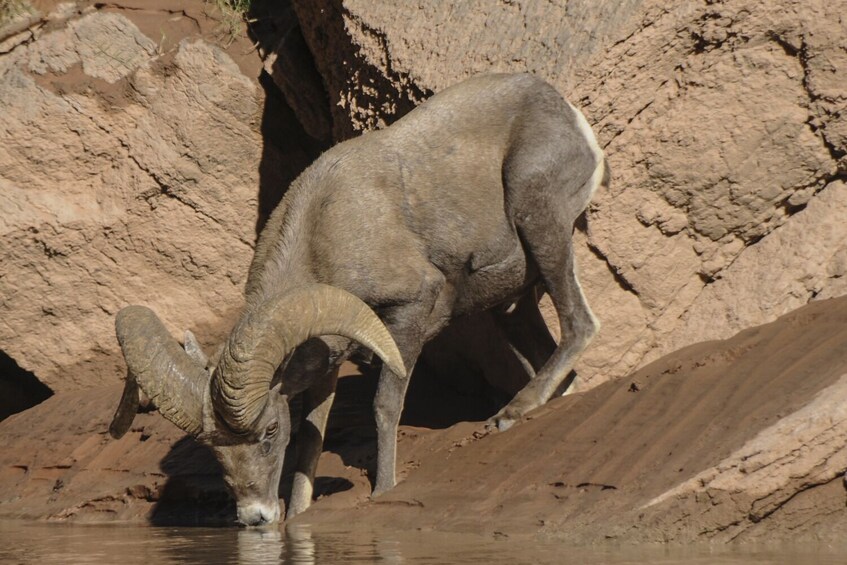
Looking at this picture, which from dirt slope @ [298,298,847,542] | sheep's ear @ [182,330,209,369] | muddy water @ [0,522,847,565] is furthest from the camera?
sheep's ear @ [182,330,209,369]

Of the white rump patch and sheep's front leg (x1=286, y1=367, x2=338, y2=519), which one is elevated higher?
the white rump patch

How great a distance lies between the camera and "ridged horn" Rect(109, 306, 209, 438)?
7.87 m

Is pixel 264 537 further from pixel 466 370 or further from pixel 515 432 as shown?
pixel 466 370

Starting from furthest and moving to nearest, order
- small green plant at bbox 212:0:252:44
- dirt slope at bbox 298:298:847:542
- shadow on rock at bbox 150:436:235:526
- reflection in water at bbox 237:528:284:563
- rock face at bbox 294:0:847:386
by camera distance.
Answer: 1. small green plant at bbox 212:0:252:44
2. shadow on rock at bbox 150:436:235:526
3. rock face at bbox 294:0:847:386
4. reflection in water at bbox 237:528:284:563
5. dirt slope at bbox 298:298:847:542

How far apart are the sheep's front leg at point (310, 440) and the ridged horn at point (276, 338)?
1.06 metres

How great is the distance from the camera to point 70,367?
12297 millimetres

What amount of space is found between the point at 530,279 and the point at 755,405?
2.33m

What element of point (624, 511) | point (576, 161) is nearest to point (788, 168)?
point (576, 161)

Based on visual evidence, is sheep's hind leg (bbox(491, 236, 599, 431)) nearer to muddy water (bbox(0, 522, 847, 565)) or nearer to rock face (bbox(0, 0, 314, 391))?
muddy water (bbox(0, 522, 847, 565))

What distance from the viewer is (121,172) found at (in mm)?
11797

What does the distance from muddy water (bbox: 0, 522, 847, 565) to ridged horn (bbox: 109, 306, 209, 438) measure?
74 centimetres

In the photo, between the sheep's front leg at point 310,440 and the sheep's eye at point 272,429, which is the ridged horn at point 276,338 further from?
the sheep's front leg at point 310,440

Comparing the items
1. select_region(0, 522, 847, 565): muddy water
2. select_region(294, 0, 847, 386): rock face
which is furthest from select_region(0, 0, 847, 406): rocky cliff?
select_region(0, 522, 847, 565): muddy water

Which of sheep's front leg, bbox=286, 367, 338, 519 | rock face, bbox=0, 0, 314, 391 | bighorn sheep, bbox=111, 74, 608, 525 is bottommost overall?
sheep's front leg, bbox=286, 367, 338, 519
